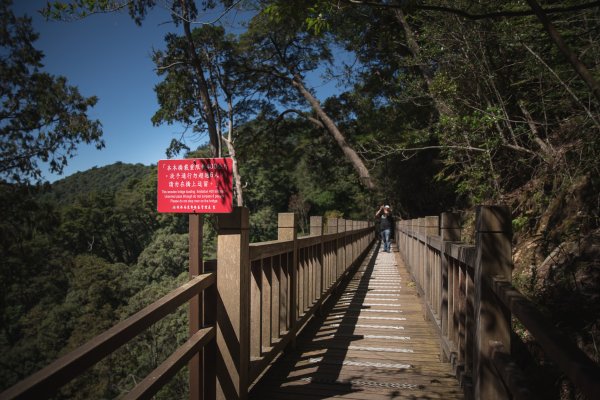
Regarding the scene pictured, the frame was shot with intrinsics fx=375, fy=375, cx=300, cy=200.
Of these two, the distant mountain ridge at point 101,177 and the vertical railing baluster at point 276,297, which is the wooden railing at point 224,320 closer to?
the vertical railing baluster at point 276,297

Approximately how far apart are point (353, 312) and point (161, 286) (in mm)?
30628

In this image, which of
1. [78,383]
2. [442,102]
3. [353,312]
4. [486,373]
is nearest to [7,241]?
[353,312]

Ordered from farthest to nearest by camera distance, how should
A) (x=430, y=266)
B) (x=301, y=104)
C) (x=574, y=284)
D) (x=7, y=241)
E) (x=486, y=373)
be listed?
(x=301, y=104), (x=7, y=241), (x=430, y=266), (x=574, y=284), (x=486, y=373)

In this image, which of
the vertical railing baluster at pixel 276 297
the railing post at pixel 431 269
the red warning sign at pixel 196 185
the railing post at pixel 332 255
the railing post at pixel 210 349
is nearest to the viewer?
the railing post at pixel 210 349

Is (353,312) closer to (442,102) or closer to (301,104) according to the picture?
(442,102)

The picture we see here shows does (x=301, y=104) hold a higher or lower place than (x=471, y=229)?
higher

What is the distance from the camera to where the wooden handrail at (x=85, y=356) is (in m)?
1.04

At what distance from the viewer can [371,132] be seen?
58.2 feet

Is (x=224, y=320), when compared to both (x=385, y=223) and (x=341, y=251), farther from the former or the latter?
(x=385, y=223)

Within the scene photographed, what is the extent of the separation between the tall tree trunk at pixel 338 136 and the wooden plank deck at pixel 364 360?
1392cm

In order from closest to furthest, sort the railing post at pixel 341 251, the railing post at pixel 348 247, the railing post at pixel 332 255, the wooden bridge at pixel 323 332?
the wooden bridge at pixel 323 332
the railing post at pixel 332 255
the railing post at pixel 341 251
the railing post at pixel 348 247

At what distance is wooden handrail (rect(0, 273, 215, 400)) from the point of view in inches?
40.9

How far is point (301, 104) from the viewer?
23.8 m

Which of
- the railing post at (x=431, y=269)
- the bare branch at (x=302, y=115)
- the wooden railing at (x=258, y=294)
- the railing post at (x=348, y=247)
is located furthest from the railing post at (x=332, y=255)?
the bare branch at (x=302, y=115)
